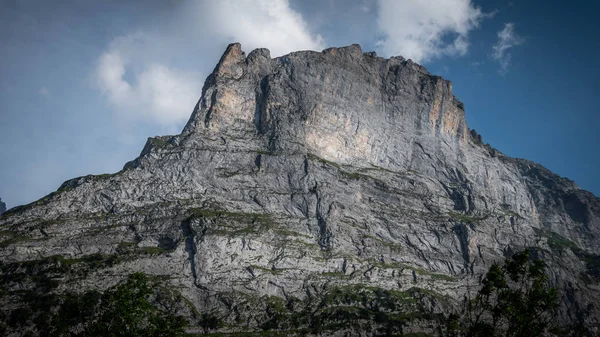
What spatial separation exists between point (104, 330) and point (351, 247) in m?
136

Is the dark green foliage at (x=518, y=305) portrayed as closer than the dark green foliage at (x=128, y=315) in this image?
Yes

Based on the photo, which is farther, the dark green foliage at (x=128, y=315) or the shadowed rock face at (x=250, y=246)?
the shadowed rock face at (x=250, y=246)

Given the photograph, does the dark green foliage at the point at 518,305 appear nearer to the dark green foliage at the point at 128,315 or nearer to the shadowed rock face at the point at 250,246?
the dark green foliage at the point at 128,315

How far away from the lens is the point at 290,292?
16138cm

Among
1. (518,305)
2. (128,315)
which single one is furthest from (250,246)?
(518,305)

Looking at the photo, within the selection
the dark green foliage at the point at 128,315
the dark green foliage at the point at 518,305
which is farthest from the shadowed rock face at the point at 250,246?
the dark green foliage at the point at 518,305

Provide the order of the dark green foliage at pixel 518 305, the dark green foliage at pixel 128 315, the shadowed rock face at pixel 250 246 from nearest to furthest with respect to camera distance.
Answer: the dark green foliage at pixel 518 305 < the dark green foliage at pixel 128 315 < the shadowed rock face at pixel 250 246

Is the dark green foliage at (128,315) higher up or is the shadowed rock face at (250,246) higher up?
the shadowed rock face at (250,246)

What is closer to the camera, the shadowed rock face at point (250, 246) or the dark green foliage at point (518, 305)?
the dark green foliage at point (518, 305)

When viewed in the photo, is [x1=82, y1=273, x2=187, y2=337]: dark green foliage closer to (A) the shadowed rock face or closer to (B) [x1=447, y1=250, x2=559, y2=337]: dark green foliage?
(B) [x1=447, y1=250, x2=559, y2=337]: dark green foliage

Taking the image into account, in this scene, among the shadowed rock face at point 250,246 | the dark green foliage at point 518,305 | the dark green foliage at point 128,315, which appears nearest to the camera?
the dark green foliage at point 518,305

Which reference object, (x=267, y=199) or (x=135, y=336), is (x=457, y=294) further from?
(x=135, y=336)

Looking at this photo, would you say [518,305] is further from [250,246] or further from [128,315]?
[250,246]

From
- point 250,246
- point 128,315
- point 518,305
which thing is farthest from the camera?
point 250,246
